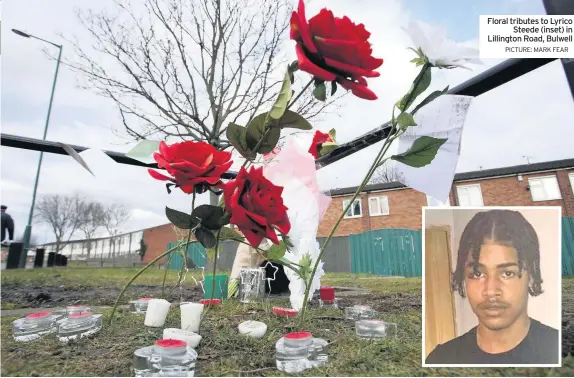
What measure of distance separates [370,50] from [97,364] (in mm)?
394

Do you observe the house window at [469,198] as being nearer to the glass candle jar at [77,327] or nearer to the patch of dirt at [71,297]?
the glass candle jar at [77,327]

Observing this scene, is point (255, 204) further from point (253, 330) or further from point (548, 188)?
point (548, 188)

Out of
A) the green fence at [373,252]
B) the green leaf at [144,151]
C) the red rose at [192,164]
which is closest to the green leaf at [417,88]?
the red rose at [192,164]

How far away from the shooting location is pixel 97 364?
0.30m

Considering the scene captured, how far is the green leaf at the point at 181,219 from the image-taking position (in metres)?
0.35

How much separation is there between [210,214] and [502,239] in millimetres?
292

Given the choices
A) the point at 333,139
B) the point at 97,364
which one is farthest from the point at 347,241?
the point at 97,364

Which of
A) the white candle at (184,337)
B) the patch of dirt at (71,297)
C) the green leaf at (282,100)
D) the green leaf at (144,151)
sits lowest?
the patch of dirt at (71,297)

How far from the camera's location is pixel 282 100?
33 cm

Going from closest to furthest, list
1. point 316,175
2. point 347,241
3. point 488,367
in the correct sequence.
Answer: point 488,367
point 316,175
point 347,241

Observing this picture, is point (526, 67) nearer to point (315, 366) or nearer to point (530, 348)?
point (530, 348)

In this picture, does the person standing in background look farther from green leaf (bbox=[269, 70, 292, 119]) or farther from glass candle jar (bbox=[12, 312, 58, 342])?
green leaf (bbox=[269, 70, 292, 119])

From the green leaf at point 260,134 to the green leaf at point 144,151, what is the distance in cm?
14

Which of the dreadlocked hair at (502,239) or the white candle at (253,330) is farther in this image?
the white candle at (253,330)
